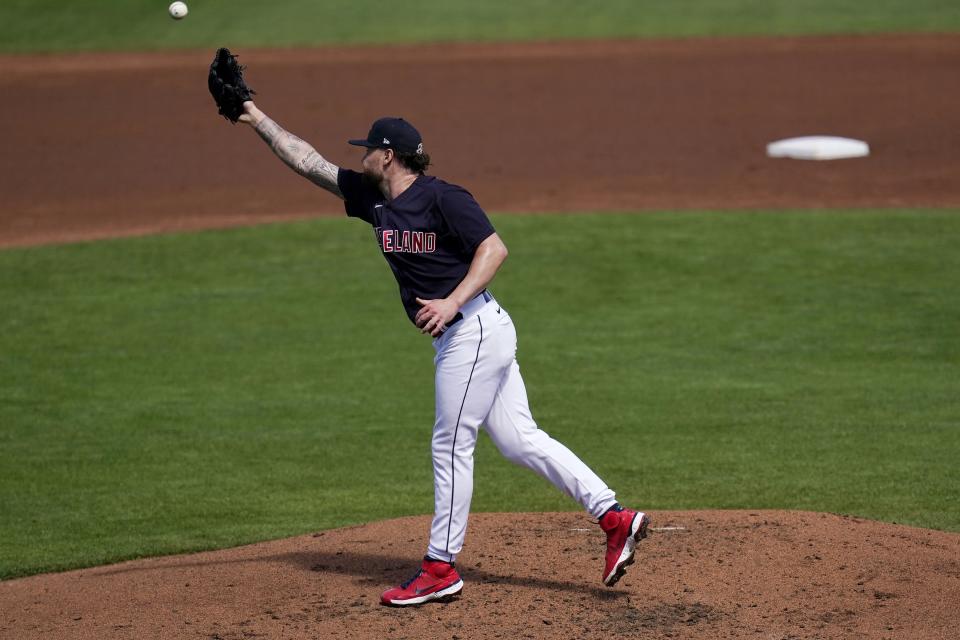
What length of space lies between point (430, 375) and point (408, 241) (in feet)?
15.5

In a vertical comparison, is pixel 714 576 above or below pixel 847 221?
below

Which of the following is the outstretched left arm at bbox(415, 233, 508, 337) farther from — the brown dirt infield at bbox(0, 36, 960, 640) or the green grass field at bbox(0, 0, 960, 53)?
the green grass field at bbox(0, 0, 960, 53)

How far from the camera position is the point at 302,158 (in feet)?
18.5

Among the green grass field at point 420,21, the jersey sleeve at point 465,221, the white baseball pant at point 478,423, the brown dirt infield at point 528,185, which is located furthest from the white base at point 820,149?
the jersey sleeve at point 465,221

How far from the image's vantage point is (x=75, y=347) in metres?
10.7

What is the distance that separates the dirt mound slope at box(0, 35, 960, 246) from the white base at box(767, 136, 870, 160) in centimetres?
18

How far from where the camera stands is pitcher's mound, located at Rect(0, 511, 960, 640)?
199 inches

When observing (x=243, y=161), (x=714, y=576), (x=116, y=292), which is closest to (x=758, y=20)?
(x=243, y=161)

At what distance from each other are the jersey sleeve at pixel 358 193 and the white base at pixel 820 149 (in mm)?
11880

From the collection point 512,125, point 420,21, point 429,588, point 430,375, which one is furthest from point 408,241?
point 420,21

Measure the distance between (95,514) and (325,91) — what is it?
14939 millimetres

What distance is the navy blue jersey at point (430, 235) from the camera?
5176mm

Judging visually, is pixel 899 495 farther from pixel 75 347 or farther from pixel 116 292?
pixel 116 292

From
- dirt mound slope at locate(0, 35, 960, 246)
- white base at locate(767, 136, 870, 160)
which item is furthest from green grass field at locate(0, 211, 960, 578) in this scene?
white base at locate(767, 136, 870, 160)
